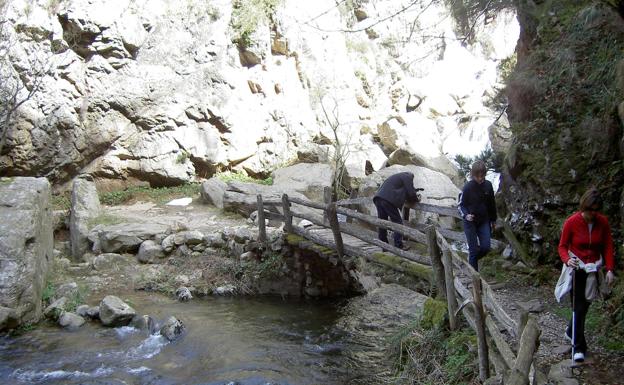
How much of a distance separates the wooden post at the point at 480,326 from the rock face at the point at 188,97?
1084cm

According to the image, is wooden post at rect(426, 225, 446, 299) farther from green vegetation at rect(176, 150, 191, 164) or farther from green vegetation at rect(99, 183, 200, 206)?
green vegetation at rect(176, 150, 191, 164)

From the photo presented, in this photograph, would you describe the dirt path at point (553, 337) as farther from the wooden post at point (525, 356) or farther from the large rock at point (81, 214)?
the large rock at point (81, 214)

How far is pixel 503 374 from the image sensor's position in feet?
11.5

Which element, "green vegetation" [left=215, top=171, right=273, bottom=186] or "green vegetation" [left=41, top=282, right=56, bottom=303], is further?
"green vegetation" [left=215, top=171, right=273, bottom=186]

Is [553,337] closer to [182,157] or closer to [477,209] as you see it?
[477,209]

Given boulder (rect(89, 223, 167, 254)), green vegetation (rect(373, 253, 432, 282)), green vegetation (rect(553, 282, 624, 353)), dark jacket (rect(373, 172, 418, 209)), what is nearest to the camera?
green vegetation (rect(553, 282, 624, 353))

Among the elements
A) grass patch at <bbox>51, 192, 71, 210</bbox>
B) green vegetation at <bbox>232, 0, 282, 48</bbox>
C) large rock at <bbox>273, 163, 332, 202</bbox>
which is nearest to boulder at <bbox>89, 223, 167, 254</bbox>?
grass patch at <bbox>51, 192, 71, 210</bbox>

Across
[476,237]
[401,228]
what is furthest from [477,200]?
[401,228]

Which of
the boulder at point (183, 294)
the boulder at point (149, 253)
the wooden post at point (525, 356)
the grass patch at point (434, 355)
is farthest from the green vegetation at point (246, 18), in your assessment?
the wooden post at point (525, 356)

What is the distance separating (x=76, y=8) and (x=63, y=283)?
1158 centimetres

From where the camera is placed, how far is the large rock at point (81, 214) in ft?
40.7

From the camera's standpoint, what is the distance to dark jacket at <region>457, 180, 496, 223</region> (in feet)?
20.2

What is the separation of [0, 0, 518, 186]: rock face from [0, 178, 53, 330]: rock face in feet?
27.4

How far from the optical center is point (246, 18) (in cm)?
2109
